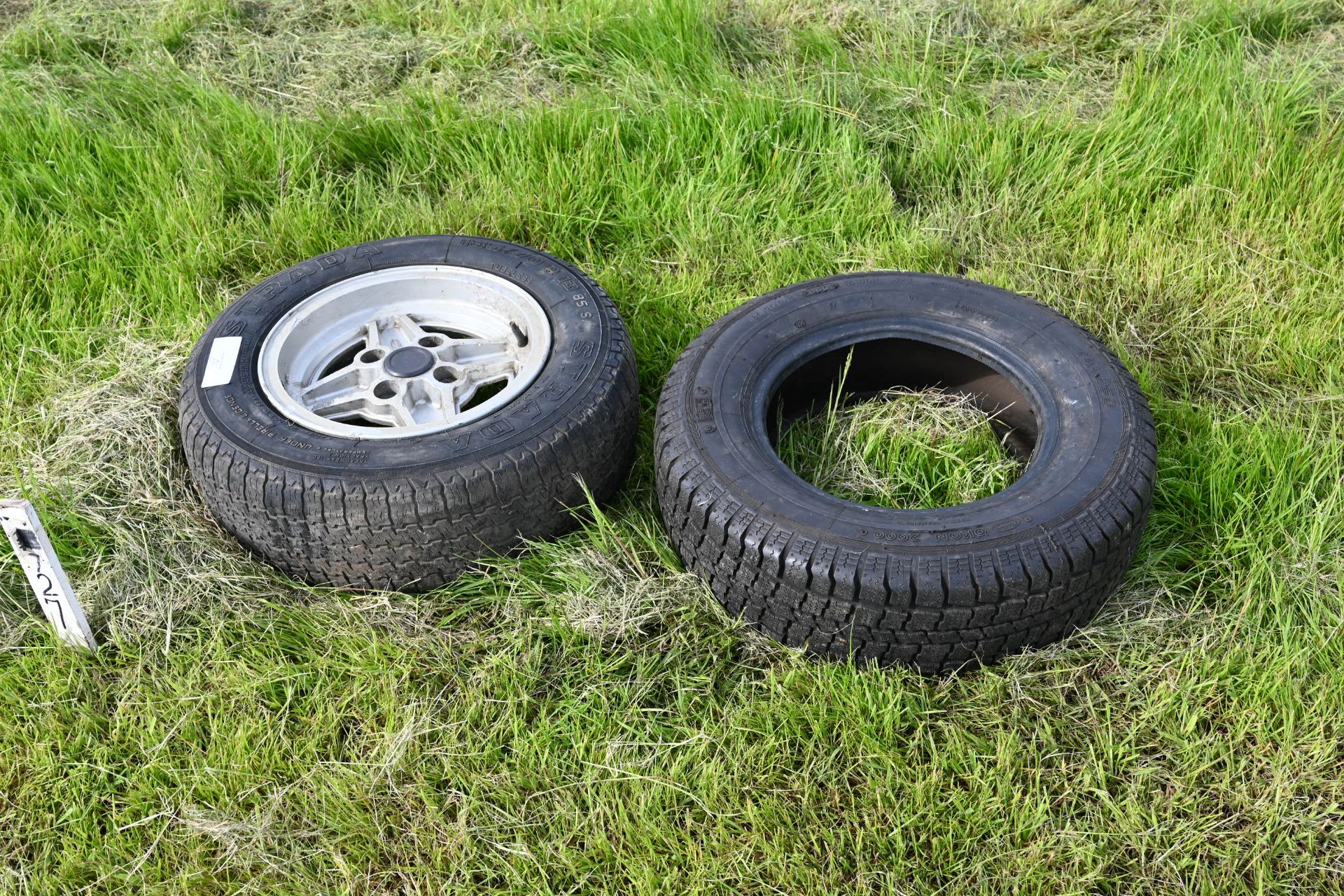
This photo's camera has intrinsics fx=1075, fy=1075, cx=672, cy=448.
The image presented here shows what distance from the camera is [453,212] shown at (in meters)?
4.43

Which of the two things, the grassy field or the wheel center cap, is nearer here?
the grassy field

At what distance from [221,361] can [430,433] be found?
2.56 feet

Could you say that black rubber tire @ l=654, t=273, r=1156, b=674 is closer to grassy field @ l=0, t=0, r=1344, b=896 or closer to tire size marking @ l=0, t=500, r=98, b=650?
grassy field @ l=0, t=0, r=1344, b=896

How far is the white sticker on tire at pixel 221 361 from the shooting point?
3.29 metres

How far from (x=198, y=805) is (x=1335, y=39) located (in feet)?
19.1

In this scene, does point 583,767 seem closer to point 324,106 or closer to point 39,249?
point 39,249

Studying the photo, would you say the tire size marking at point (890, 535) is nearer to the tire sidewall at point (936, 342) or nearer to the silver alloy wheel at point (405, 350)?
the tire sidewall at point (936, 342)

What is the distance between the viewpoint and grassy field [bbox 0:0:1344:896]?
2631mm

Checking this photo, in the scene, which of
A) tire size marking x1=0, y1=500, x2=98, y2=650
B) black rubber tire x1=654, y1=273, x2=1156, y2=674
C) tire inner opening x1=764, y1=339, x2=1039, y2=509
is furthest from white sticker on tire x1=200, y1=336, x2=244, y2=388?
tire inner opening x1=764, y1=339, x2=1039, y2=509

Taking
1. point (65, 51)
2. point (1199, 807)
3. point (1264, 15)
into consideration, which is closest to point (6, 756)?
point (1199, 807)

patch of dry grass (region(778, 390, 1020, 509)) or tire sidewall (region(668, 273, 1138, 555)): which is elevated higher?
tire sidewall (region(668, 273, 1138, 555))

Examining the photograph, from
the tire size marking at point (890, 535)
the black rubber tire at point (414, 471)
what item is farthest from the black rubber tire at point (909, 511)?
the black rubber tire at point (414, 471)

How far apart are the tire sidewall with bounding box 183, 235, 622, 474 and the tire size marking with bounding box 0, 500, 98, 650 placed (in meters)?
0.54

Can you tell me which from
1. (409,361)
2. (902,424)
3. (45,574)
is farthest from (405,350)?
(902,424)
